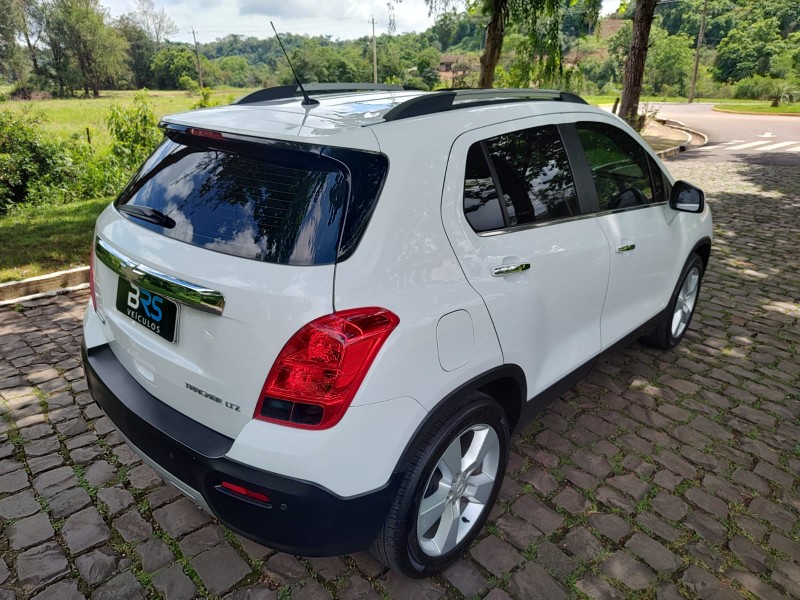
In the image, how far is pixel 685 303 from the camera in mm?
4441

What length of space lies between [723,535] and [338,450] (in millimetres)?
1992

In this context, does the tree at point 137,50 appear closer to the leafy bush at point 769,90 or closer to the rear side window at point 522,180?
the leafy bush at point 769,90

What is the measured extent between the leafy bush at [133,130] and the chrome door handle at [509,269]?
36.9 ft

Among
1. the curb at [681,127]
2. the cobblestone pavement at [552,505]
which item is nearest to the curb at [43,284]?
the cobblestone pavement at [552,505]

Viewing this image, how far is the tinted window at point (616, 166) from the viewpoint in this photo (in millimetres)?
3051

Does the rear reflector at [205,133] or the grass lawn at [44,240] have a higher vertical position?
the rear reflector at [205,133]

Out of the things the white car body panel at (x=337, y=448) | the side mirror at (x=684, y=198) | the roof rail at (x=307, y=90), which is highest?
the roof rail at (x=307, y=90)

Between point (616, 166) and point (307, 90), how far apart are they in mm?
1798

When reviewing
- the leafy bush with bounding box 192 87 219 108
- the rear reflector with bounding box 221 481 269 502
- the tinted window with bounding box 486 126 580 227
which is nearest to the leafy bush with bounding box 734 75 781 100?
the leafy bush with bounding box 192 87 219 108

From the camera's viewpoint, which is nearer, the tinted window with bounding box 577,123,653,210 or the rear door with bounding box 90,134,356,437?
the rear door with bounding box 90,134,356,437

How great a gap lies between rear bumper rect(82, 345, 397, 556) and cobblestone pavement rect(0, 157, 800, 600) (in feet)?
1.71

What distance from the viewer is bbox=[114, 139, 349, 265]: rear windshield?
184cm

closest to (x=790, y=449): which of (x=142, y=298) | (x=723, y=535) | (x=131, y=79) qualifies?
(x=723, y=535)

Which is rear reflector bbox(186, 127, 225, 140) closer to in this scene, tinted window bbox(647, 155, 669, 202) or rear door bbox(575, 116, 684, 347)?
rear door bbox(575, 116, 684, 347)
